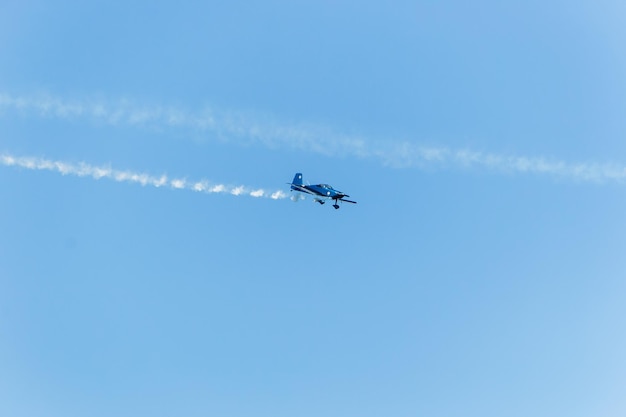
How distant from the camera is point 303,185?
110 metres

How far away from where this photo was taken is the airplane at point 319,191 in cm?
10588

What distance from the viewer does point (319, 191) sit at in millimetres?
108125

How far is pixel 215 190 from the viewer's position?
10238cm

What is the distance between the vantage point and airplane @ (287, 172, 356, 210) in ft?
347

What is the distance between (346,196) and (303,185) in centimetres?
734

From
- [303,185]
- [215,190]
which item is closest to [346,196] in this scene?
[303,185]

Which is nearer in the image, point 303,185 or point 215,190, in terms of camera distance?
point 215,190

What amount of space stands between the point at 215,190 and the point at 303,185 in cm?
1318

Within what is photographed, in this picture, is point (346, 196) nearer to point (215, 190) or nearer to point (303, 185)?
point (303, 185)

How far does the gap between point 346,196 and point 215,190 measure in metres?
16.7

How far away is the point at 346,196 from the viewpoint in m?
105
